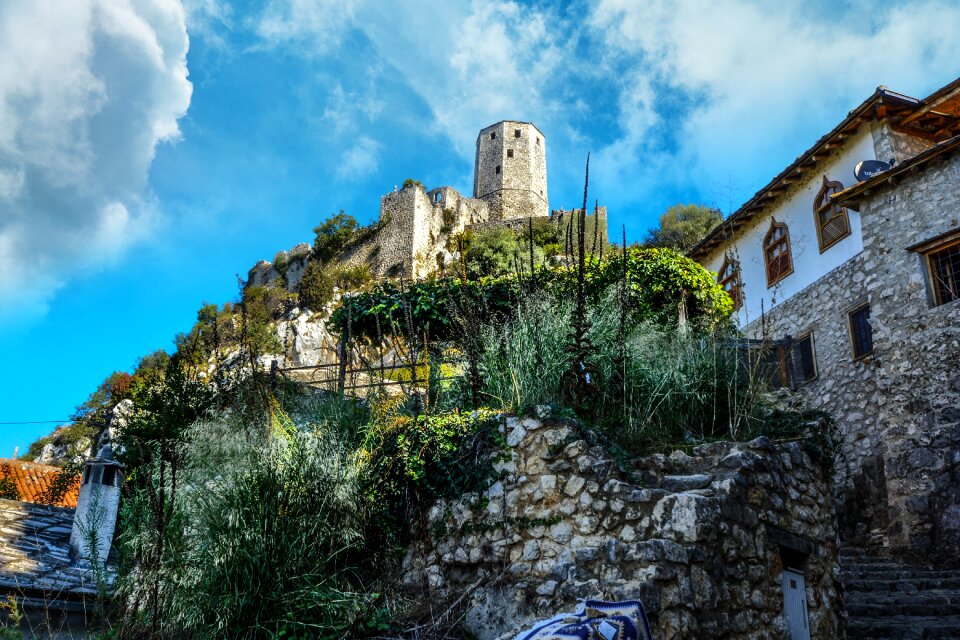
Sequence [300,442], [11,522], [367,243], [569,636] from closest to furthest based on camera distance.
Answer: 1. [569,636]
2. [300,442]
3. [11,522]
4. [367,243]

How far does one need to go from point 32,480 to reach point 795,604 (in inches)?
572

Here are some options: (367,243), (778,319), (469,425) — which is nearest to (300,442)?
(469,425)

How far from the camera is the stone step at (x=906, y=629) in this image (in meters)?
6.27

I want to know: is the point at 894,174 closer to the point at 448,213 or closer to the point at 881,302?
the point at 881,302

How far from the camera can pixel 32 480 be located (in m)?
14.3

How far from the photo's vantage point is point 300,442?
5.43 metres

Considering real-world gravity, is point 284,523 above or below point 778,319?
below

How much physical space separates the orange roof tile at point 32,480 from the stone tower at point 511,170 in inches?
1322

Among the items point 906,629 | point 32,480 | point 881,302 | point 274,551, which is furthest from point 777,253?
point 32,480

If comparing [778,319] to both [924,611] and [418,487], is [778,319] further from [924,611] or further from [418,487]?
[418,487]

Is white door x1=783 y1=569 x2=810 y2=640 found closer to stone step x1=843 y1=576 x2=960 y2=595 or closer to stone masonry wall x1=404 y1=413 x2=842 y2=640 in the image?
stone masonry wall x1=404 y1=413 x2=842 y2=640

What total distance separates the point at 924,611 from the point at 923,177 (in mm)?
6123

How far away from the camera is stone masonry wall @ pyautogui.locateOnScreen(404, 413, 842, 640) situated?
4.41 meters

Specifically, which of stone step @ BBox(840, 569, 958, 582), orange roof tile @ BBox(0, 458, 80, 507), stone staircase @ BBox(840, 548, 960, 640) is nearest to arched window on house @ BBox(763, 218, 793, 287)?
stone staircase @ BBox(840, 548, 960, 640)
